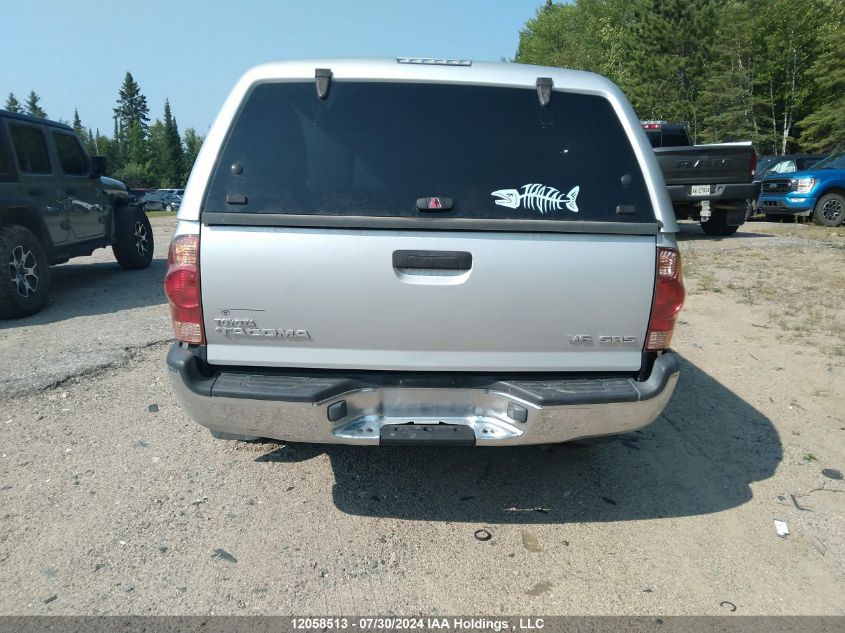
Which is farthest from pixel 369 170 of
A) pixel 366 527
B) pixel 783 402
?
pixel 783 402

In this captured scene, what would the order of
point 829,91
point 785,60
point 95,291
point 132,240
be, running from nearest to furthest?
point 95,291 → point 132,240 → point 829,91 → point 785,60

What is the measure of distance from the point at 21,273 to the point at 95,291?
71.5 inches

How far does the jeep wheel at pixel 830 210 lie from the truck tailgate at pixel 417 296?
14358 millimetres

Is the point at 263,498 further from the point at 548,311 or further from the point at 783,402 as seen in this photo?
the point at 783,402

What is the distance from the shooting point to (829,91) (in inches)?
1425

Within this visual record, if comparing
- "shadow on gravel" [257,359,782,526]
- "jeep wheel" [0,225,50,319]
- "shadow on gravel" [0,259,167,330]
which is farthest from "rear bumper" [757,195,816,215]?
"jeep wheel" [0,225,50,319]

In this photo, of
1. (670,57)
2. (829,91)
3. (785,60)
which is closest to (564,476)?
(829,91)

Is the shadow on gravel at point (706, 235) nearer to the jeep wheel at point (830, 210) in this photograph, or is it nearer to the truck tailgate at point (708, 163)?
the jeep wheel at point (830, 210)

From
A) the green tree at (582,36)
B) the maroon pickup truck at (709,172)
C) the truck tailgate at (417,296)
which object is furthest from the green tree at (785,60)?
the truck tailgate at (417,296)

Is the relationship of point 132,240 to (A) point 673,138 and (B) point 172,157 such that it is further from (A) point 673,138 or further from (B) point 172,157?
(B) point 172,157

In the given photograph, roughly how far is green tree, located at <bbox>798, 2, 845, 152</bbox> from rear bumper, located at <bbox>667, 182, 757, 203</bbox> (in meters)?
26.8

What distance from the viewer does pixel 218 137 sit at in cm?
297

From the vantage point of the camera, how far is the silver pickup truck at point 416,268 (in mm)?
2797

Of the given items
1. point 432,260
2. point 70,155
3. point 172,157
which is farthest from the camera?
point 172,157
